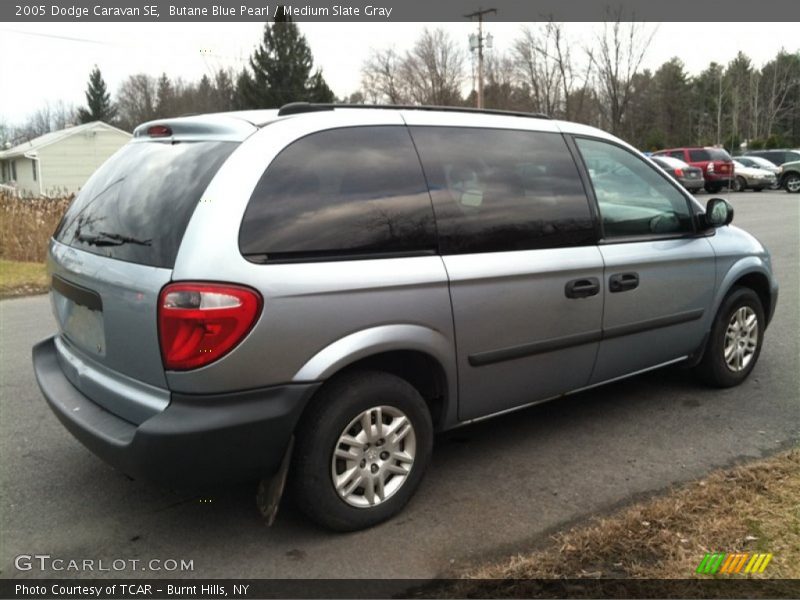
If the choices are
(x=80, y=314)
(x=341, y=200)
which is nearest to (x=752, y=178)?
(x=341, y=200)

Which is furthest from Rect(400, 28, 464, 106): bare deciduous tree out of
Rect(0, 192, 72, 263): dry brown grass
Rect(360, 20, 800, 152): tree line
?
Rect(0, 192, 72, 263): dry brown grass

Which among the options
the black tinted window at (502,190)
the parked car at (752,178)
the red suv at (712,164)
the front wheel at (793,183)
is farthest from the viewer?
the parked car at (752,178)

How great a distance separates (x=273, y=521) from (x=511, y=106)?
48.1 metres

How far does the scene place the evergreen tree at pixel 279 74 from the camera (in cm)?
4856

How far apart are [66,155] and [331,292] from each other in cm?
5112

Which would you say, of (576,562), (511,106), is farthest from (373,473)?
(511,106)

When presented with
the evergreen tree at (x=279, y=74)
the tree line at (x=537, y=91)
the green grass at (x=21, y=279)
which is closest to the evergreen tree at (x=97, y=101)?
the tree line at (x=537, y=91)

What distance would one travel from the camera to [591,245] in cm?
380

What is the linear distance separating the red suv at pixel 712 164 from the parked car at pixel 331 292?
88.1 feet

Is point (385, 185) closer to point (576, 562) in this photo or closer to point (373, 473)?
point (373, 473)

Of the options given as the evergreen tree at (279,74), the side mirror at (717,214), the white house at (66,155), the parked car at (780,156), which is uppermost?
the evergreen tree at (279,74)

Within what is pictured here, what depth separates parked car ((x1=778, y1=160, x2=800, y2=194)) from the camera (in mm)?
28395

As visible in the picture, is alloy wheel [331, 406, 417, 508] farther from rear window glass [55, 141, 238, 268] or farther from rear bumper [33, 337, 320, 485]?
rear window glass [55, 141, 238, 268]

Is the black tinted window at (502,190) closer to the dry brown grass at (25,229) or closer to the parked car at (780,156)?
the dry brown grass at (25,229)
